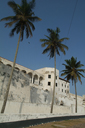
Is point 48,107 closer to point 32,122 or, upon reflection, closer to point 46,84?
point 32,122

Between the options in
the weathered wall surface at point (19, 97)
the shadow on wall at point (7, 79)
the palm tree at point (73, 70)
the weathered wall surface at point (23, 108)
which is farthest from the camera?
the palm tree at point (73, 70)

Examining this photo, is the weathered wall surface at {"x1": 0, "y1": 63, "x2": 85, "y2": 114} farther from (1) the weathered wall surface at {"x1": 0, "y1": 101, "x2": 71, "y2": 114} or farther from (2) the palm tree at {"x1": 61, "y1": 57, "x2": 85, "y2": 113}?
(2) the palm tree at {"x1": 61, "y1": 57, "x2": 85, "y2": 113}

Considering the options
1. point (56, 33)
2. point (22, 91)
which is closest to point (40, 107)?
point (22, 91)

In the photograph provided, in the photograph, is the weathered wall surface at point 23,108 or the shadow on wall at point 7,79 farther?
the shadow on wall at point 7,79

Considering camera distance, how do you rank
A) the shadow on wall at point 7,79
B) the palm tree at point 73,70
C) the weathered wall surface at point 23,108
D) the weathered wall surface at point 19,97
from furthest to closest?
1. the palm tree at point 73,70
2. the shadow on wall at point 7,79
3. the weathered wall surface at point 19,97
4. the weathered wall surface at point 23,108

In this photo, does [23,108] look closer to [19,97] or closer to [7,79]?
[19,97]

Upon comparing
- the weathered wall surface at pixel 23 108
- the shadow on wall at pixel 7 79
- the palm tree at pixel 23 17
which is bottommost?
the weathered wall surface at pixel 23 108

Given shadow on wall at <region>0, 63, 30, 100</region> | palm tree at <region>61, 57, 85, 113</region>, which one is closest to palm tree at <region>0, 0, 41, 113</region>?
shadow on wall at <region>0, 63, 30, 100</region>

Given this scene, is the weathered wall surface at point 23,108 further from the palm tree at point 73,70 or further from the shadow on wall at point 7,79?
the palm tree at point 73,70

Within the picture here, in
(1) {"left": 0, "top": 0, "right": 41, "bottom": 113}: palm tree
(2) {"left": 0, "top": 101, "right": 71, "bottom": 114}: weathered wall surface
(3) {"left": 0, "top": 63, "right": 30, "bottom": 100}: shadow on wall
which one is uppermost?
(1) {"left": 0, "top": 0, "right": 41, "bottom": 113}: palm tree

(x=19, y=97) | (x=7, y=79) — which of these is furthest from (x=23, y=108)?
(x=7, y=79)

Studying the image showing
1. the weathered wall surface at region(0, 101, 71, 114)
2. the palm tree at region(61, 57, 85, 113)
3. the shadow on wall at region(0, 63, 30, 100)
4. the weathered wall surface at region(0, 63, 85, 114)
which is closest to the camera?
the weathered wall surface at region(0, 101, 71, 114)

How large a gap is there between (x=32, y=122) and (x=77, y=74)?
19170mm

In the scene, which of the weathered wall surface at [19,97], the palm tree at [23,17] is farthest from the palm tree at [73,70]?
the palm tree at [23,17]
